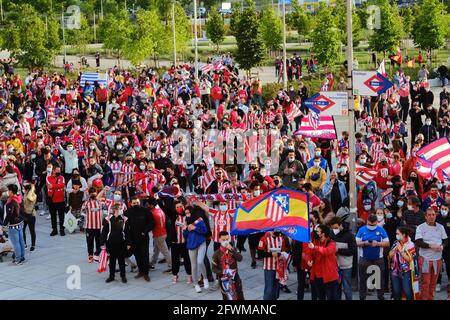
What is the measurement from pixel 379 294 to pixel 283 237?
6.30 feet

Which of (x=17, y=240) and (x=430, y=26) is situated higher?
(x=430, y=26)

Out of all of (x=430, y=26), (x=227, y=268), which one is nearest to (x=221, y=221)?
(x=227, y=268)

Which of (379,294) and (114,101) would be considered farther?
(114,101)

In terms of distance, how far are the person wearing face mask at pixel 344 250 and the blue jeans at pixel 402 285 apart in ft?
2.32

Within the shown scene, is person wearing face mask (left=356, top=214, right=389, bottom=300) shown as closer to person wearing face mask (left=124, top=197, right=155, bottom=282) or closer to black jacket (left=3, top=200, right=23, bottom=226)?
person wearing face mask (left=124, top=197, right=155, bottom=282)

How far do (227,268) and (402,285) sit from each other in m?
2.86

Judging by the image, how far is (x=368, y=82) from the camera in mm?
15375

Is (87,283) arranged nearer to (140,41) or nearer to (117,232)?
(117,232)

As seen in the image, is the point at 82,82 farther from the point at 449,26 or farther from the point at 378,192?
the point at 449,26

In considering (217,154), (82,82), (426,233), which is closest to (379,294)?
(426,233)

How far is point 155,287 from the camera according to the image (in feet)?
49.9

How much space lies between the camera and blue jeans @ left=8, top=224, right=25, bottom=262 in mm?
16938

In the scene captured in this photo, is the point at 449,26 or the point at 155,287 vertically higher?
the point at 449,26

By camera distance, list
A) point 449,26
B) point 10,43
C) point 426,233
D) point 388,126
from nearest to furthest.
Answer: point 426,233 < point 388,126 < point 10,43 < point 449,26
